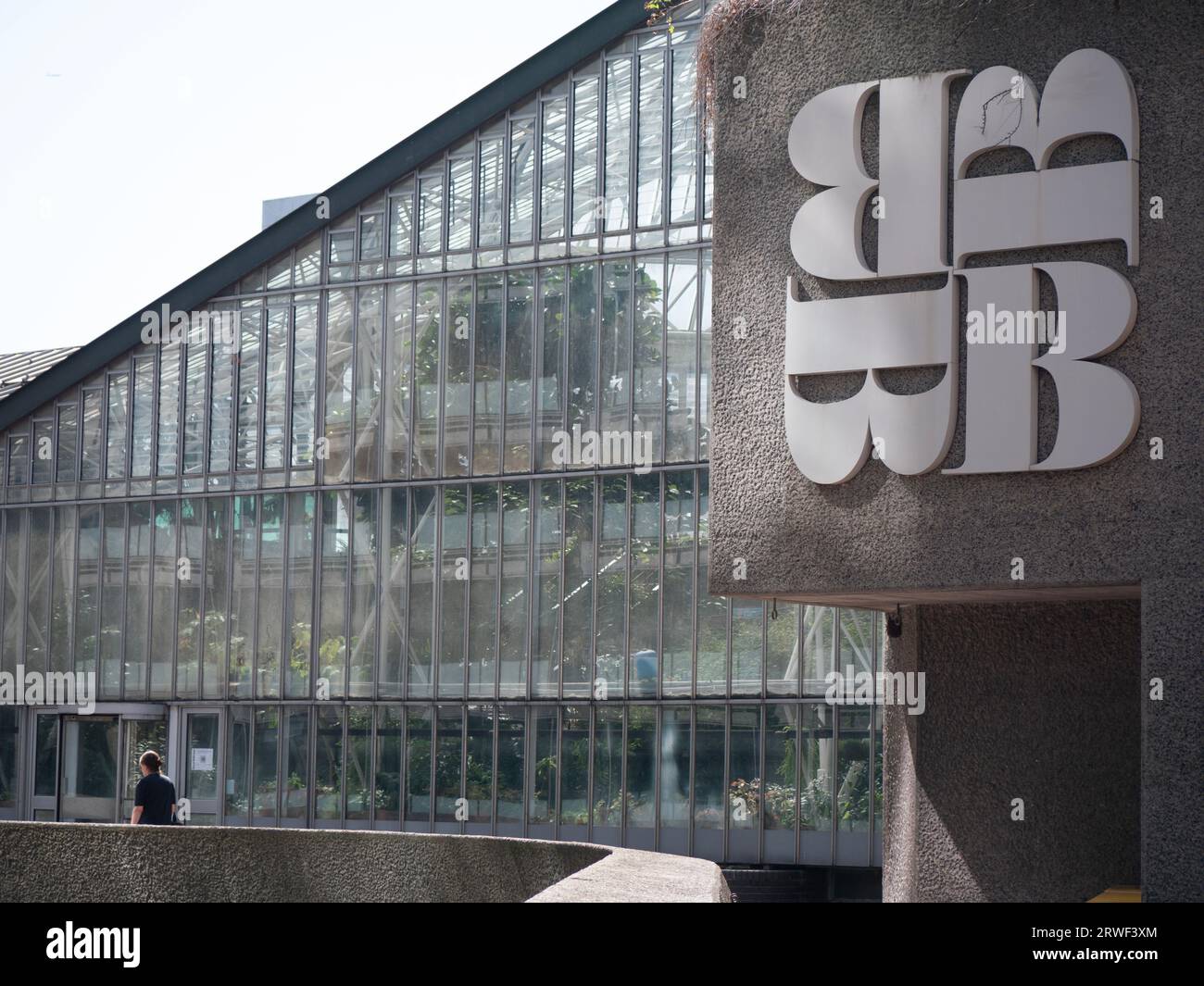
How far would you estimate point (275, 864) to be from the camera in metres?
8.12

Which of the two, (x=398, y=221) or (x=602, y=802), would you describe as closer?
(x=602, y=802)

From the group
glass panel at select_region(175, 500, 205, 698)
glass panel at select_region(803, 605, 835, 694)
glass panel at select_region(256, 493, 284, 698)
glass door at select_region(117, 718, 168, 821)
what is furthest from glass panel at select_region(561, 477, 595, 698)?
glass door at select_region(117, 718, 168, 821)

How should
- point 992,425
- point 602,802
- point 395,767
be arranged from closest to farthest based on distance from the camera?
point 992,425, point 602,802, point 395,767

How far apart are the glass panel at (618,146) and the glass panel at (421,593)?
15.3ft

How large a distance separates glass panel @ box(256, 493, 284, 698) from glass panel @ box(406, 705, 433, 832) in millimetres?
2395

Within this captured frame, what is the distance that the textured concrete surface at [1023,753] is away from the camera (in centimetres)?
803

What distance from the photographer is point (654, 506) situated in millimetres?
20484

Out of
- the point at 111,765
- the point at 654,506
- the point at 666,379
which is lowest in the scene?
the point at 111,765

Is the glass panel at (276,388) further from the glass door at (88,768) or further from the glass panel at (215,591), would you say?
the glass door at (88,768)

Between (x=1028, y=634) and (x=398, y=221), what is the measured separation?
1595 centimetres

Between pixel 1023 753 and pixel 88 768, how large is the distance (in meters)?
19.1
